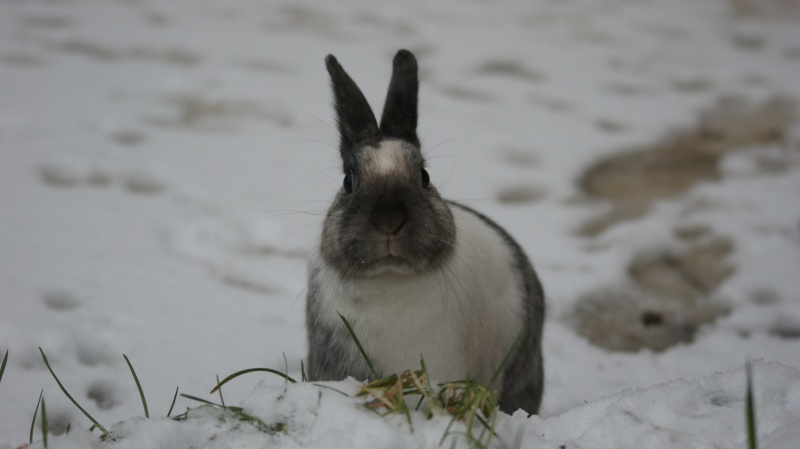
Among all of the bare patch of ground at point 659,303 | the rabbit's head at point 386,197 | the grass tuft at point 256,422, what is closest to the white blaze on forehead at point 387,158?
the rabbit's head at point 386,197

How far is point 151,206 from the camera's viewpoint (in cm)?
539

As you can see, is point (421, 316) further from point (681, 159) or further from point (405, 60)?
point (681, 159)

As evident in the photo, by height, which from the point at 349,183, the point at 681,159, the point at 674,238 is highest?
the point at 349,183

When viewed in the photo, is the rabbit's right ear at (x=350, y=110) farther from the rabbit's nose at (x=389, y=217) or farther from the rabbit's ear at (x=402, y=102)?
the rabbit's nose at (x=389, y=217)

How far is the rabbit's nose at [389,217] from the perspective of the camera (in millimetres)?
2908

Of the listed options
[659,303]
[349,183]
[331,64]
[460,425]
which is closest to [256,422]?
[460,425]

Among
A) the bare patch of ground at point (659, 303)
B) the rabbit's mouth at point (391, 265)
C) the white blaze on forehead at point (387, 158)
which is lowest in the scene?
the bare patch of ground at point (659, 303)

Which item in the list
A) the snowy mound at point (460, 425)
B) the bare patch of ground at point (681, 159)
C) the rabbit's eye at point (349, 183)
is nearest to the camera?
the snowy mound at point (460, 425)

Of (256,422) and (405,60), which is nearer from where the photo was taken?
(256,422)

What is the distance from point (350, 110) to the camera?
343 cm

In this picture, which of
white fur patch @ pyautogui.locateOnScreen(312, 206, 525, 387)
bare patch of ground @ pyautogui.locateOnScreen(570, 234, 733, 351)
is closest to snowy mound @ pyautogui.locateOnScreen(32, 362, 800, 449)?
white fur patch @ pyautogui.locateOnScreen(312, 206, 525, 387)

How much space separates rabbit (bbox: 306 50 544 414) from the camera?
300cm

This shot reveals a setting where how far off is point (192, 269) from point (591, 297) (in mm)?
2227

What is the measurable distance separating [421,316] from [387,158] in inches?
23.5
